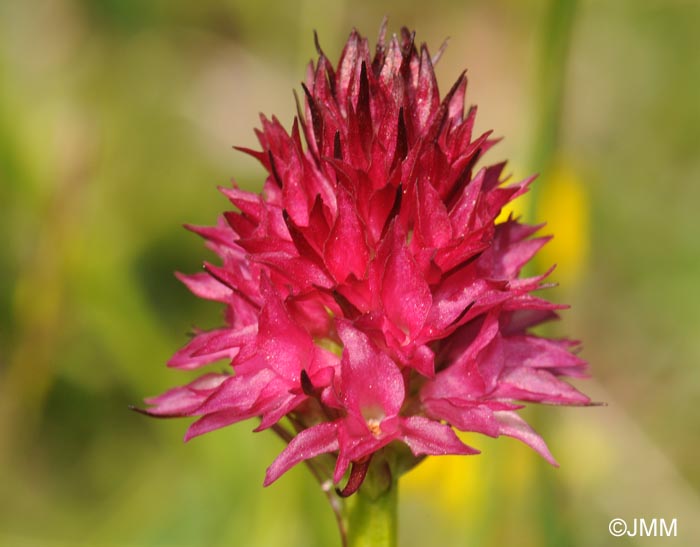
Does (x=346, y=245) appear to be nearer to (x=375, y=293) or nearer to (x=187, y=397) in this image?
(x=375, y=293)

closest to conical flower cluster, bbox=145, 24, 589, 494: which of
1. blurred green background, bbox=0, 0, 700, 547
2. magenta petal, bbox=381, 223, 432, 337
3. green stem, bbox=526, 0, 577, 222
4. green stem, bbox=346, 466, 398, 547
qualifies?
magenta petal, bbox=381, 223, 432, 337

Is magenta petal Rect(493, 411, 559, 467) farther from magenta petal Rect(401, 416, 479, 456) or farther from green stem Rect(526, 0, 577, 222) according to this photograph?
green stem Rect(526, 0, 577, 222)

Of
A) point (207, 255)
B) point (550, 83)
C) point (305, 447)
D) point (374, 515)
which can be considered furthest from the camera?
point (207, 255)

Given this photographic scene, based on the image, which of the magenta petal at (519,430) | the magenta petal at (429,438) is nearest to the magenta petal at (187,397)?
the magenta petal at (429,438)

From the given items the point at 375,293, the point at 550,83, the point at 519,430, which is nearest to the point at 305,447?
the point at 375,293

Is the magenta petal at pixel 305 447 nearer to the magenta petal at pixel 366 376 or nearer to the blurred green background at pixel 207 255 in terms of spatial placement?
the magenta petal at pixel 366 376

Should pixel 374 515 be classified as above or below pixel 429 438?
below
